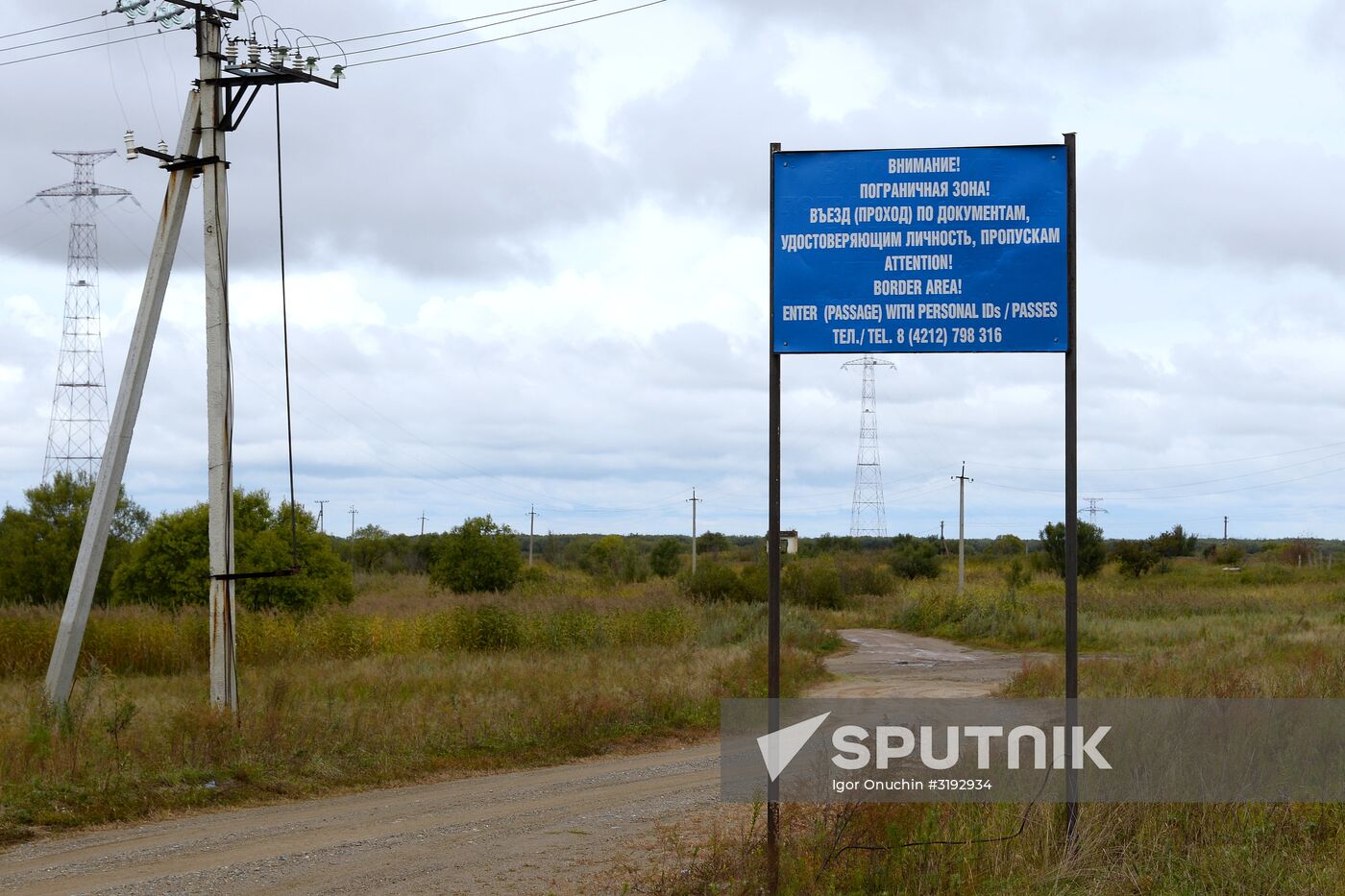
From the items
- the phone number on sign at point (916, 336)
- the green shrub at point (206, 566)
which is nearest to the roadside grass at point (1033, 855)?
the phone number on sign at point (916, 336)

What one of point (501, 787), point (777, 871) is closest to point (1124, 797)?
point (777, 871)

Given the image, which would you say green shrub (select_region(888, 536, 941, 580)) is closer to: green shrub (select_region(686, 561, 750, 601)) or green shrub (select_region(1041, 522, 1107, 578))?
green shrub (select_region(1041, 522, 1107, 578))

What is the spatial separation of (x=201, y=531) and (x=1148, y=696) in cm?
2508

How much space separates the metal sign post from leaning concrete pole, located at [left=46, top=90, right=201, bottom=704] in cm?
897

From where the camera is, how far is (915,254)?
22.8 feet

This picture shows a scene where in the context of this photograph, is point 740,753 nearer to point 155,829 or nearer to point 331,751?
point 331,751

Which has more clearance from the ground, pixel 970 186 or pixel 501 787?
pixel 970 186

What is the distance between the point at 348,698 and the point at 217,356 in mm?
5103

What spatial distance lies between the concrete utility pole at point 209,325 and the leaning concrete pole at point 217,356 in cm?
1

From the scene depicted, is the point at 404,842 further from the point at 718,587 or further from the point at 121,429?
the point at 718,587

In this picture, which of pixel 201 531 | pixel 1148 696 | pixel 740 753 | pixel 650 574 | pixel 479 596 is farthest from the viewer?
pixel 650 574

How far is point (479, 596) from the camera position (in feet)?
120

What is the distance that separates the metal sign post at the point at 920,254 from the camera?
6918mm

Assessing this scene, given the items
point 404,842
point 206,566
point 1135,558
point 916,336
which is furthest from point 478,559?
point 1135,558
